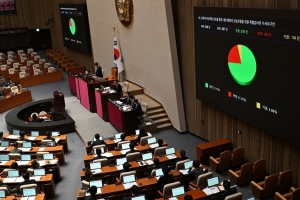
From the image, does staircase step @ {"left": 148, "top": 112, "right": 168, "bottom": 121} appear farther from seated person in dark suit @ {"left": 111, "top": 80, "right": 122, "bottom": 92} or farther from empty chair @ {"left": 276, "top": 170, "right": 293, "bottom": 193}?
empty chair @ {"left": 276, "top": 170, "right": 293, "bottom": 193}

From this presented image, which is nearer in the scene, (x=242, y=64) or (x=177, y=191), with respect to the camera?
(x=177, y=191)

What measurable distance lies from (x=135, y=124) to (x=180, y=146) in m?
1.89

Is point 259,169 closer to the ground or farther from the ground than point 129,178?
closer to the ground

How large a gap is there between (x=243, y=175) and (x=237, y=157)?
1.01 meters

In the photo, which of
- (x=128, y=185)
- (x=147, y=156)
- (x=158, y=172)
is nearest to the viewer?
(x=128, y=185)

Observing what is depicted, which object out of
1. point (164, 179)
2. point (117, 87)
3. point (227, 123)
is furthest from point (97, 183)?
point (117, 87)

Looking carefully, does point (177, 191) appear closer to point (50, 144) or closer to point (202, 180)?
point (202, 180)

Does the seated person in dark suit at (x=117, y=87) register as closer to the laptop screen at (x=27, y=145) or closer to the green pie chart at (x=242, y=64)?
the laptop screen at (x=27, y=145)

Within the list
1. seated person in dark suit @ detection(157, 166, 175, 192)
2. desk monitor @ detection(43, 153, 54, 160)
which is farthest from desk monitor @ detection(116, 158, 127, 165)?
desk monitor @ detection(43, 153, 54, 160)

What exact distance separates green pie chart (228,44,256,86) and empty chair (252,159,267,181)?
213cm

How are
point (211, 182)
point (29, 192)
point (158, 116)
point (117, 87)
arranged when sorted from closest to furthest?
point (211, 182) < point (29, 192) < point (158, 116) < point (117, 87)

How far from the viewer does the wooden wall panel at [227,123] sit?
9594 millimetres

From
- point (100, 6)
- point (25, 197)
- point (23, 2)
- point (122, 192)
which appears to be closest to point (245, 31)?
point (122, 192)

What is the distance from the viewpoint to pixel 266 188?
9.41 meters
